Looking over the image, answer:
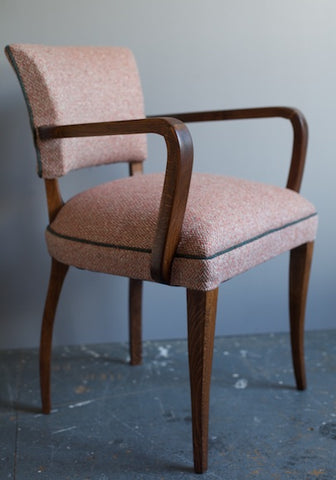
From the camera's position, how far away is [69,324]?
1.97m

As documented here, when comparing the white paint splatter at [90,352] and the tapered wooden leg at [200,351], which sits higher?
the tapered wooden leg at [200,351]

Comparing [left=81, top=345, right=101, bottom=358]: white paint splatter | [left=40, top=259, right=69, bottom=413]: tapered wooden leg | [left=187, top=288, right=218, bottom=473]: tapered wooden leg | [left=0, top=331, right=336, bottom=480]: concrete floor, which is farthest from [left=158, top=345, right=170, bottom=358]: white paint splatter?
[left=187, top=288, right=218, bottom=473]: tapered wooden leg

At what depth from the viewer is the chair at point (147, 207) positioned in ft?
3.85

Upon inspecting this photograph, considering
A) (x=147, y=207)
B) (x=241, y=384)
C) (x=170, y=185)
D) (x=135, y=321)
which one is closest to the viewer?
(x=170, y=185)

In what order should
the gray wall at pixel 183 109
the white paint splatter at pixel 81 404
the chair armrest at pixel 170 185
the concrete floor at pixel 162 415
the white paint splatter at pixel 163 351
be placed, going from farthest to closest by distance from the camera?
the white paint splatter at pixel 163 351, the gray wall at pixel 183 109, the white paint splatter at pixel 81 404, the concrete floor at pixel 162 415, the chair armrest at pixel 170 185

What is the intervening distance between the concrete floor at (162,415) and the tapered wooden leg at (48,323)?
0.06 meters

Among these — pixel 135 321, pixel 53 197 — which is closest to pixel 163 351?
pixel 135 321

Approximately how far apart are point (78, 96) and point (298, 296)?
Answer: 2.38 ft

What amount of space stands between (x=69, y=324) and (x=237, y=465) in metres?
0.80

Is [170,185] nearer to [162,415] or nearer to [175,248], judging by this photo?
[175,248]

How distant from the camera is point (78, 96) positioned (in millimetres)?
1453

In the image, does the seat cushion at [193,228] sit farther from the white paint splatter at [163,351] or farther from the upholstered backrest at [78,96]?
the white paint splatter at [163,351]

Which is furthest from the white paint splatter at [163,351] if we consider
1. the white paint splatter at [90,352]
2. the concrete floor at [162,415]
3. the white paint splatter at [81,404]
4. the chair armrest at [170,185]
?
the chair armrest at [170,185]

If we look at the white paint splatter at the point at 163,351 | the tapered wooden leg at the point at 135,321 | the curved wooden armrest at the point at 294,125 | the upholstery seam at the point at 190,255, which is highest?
the curved wooden armrest at the point at 294,125
